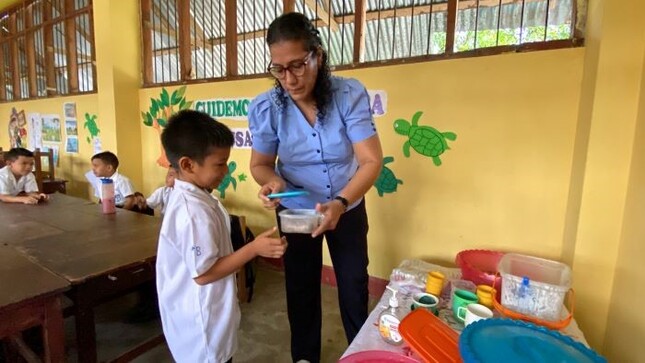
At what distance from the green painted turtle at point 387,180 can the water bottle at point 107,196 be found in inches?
63.1

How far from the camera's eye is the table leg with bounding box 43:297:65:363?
1.12 meters

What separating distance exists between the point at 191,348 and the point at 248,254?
1.19ft

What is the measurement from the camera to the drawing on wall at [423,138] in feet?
6.54

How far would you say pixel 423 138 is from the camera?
6.75ft

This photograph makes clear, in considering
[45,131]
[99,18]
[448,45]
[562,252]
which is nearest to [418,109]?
[448,45]

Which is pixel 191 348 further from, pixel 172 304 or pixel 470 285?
pixel 470 285

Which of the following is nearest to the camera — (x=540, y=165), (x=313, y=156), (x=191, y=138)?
(x=191, y=138)

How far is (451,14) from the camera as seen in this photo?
1947 mm

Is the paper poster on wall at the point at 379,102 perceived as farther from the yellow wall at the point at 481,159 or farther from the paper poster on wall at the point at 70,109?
the paper poster on wall at the point at 70,109

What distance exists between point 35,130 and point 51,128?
1.83ft

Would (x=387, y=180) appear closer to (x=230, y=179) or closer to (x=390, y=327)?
Result: (x=390, y=327)

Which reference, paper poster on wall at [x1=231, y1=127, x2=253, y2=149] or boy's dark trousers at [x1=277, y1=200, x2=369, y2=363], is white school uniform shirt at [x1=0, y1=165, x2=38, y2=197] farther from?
boy's dark trousers at [x1=277, y1=200, x2=369, y2=363]

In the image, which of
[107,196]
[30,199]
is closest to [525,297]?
[107,196]

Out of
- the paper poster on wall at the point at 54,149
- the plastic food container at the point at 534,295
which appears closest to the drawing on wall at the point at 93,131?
the paper poster on wall at the point at 54,149
